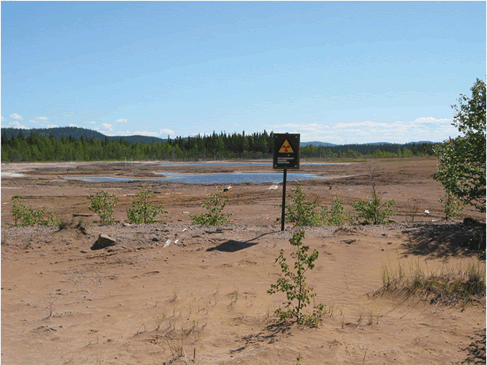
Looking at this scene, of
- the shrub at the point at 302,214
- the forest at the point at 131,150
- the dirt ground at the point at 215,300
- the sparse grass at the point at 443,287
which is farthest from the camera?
the forest at the point at 131,150

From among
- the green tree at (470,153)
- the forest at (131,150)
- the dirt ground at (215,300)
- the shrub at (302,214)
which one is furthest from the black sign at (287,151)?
the forest at (131,150)

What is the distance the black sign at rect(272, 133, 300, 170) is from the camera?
35.5 feet

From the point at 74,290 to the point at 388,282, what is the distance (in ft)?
20.4

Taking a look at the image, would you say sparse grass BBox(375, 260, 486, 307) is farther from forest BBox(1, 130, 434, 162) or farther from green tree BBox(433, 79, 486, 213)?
forest BBox(1, 130, 434, 162)

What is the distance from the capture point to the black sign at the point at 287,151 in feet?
35.5

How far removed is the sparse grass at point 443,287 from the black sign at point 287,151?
501 centimetres

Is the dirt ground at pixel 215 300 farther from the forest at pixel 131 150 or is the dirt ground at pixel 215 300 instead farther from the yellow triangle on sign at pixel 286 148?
the forest at pixel 131 150

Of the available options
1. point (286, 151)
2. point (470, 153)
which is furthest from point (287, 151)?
point (470, 153)

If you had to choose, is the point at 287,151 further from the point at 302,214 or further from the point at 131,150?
the point at 131,150

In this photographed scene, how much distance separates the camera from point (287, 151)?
428 inches

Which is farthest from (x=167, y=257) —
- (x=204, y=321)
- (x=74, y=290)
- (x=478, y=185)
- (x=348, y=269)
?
(x=478, y=185)

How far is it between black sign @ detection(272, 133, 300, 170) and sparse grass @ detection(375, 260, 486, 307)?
16.4ft

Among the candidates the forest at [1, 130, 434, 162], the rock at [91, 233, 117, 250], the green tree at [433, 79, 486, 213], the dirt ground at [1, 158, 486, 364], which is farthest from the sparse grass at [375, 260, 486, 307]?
the forest at [1, 130, 434, 162]

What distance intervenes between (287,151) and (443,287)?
586 centimetres
